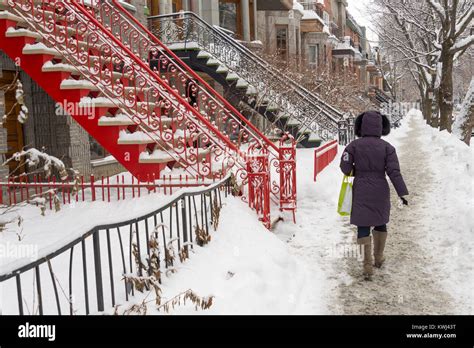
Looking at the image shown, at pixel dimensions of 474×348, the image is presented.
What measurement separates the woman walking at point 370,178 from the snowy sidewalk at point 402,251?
48cm

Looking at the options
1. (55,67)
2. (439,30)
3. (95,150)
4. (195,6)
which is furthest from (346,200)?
(439,30)

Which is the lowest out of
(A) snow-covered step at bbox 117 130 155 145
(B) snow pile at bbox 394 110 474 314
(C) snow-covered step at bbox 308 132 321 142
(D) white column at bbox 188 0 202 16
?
(B) snow pile at bbox 394 110 474 314

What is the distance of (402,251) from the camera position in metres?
6.68

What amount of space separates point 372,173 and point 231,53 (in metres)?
9.94

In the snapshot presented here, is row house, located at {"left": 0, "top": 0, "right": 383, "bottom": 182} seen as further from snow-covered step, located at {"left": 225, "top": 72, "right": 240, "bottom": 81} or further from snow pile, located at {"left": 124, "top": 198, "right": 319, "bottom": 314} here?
snow-covered step, located at {"left": 225, "top": 72, "right": 240, "bottom": 81}

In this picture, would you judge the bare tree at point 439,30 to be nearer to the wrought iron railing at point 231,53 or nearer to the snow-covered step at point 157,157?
the wrought iron railing at point 231,53

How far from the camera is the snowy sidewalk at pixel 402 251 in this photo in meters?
5.11

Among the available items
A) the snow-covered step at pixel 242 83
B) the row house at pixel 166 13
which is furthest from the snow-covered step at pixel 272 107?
the row house at pixel 166 13

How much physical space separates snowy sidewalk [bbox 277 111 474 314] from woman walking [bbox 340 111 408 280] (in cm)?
48

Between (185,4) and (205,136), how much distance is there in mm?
11161

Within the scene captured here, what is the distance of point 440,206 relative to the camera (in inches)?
345

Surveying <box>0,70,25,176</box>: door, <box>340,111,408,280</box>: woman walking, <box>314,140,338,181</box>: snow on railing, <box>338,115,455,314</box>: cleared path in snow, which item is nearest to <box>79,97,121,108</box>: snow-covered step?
<box>0,70,25,176</box>: door

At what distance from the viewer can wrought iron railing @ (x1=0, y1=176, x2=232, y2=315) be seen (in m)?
3.54
